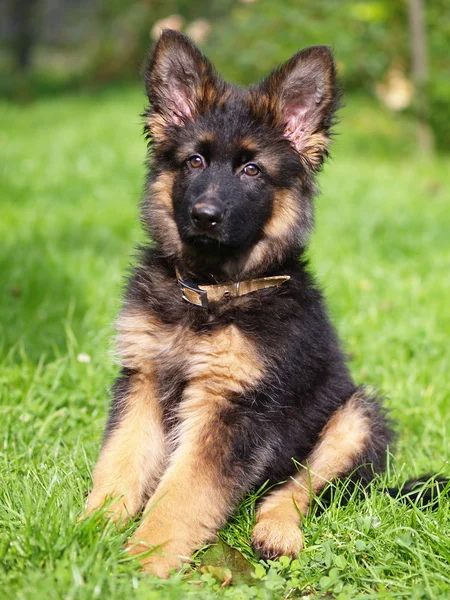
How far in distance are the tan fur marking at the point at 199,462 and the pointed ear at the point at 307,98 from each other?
3.16 ft

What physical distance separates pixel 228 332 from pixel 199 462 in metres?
0.55

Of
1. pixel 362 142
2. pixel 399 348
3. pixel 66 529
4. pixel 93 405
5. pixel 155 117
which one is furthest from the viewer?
pixel 362 142

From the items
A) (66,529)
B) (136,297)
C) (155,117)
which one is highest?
(155,117)

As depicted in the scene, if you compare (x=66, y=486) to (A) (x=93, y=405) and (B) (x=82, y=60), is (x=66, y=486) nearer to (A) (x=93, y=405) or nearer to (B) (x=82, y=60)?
(A) (x=93, y=405)

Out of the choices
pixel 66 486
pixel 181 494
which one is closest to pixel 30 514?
pixel 66 486

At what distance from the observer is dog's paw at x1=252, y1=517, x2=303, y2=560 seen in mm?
2682

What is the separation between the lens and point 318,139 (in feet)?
10.5

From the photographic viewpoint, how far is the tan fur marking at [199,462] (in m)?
2.61

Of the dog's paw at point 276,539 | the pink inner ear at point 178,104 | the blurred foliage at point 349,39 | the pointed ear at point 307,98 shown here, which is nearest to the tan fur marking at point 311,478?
the dog's paw at point 276,539

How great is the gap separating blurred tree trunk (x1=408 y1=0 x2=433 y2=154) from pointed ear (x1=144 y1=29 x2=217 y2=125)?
8645 mm

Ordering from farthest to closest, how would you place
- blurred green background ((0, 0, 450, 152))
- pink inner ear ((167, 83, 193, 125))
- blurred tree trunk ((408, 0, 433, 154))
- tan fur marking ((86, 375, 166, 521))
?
blurred green background ((0, 0, 450, 152)), blurred tree trunk ((408, 0, 433, 154)), pink inner ear ((167, 83, 193, 125)), tan fur marking ((86, 375, 166, 521))

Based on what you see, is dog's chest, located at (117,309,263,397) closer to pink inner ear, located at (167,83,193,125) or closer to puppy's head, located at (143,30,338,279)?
puppy's head, located at (143,30,338,279)

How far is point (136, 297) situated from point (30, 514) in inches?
42.2

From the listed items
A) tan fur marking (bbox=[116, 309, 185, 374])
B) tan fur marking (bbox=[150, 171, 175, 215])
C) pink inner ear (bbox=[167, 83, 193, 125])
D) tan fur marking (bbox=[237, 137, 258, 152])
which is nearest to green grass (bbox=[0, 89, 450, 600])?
tan fur marking (bbox=[116, 309, 185, 374])
